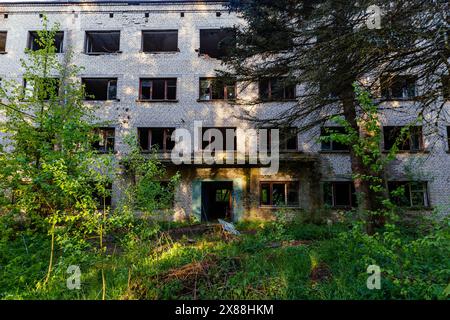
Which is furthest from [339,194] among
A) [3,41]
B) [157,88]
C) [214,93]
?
[3,41]

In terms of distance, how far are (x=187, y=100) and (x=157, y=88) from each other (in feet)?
7.40

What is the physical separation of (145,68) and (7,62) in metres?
8.65

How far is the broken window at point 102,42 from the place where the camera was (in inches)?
646

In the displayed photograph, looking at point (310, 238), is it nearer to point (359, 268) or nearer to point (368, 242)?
point (359, 268)

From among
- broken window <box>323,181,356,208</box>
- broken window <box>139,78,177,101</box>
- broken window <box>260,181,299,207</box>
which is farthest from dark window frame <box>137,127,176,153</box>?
broken window <box>323,181,356,208</box>

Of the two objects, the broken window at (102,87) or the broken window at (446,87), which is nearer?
the broken window at (446,87)

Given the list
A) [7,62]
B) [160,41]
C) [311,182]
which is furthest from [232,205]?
[7,62]

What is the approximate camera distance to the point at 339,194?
1446 centimetres

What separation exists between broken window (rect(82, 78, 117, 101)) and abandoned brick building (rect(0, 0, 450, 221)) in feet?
0.21

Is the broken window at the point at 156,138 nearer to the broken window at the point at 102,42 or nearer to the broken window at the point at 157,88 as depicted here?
the broken window at the point at 157,88

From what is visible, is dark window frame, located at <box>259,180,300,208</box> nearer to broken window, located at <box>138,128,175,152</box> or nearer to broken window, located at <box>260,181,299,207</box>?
broken window, located at <box>260,181,299,207</box>

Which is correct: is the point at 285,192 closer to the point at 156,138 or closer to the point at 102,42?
the point at 156,138

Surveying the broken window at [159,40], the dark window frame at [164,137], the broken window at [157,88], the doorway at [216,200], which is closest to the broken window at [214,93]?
the broken window at [157,88]

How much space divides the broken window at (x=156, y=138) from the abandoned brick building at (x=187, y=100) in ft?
0.21
